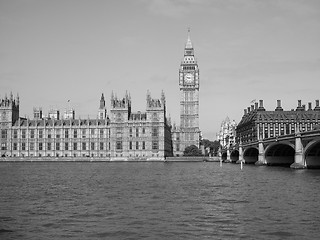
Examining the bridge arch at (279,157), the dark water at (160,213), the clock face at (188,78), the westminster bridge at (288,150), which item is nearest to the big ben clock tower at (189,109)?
the clock face at (188,78)

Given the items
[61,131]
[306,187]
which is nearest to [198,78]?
[61,131]

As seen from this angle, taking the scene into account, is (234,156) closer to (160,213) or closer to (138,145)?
(138,145)

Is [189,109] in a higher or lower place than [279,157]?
higher

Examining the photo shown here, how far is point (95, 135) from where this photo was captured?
164m

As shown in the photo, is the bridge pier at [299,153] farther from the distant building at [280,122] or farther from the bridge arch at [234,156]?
the distant building at [280,122]

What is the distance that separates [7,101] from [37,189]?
129m

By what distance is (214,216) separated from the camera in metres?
30.3

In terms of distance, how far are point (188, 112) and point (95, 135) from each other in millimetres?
39007

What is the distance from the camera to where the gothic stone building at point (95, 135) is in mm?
158750

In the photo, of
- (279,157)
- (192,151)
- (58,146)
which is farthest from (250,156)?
(58,146)

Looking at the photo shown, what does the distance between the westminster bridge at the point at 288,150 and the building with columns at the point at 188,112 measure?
4113 cm

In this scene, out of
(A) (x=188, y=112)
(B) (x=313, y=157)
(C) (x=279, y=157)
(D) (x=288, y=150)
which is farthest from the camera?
(A) (x=188, y=112)

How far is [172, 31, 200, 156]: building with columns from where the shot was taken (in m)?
185

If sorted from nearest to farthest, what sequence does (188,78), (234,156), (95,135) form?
(234,156)
(95,135)
(188,78)
